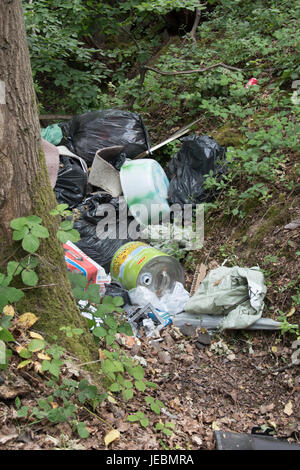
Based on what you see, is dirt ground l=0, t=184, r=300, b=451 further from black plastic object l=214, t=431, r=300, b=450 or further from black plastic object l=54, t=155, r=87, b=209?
black plastic object l=54, t=155, r=87, b=209

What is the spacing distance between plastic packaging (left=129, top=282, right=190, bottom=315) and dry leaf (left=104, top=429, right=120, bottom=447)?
1692 millimetres

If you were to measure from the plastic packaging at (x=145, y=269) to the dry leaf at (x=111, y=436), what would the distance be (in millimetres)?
1835

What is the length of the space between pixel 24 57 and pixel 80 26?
4882 millimetres

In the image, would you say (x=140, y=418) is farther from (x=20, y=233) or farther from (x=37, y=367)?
(x=20, y=233)

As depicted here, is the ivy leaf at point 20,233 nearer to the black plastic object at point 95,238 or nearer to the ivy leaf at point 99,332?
the ivy leaf at point 99,332

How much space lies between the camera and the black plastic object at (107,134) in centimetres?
517

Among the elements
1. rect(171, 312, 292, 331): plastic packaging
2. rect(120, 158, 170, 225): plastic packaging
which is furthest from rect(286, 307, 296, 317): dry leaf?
rect(120, 158, 170, 225): plastic packaging

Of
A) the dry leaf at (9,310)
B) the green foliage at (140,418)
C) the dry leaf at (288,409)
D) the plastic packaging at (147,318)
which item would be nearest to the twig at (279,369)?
the dry leaf at (288,409)

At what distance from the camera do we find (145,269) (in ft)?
12.3

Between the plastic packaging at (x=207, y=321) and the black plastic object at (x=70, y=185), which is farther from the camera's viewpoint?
the black plastic object at (x=70, y=185)

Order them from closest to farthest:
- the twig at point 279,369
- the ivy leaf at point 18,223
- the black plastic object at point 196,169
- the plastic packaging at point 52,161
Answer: the ivy leaf at point 18,223, the twig at point 279,369, the plastic packaging at point 52,161, the black plastic object at point 196,169

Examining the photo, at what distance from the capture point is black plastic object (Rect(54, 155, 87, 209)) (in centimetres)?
473

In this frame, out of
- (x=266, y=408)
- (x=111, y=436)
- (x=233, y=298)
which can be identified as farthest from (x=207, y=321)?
(x=111, y=436)
